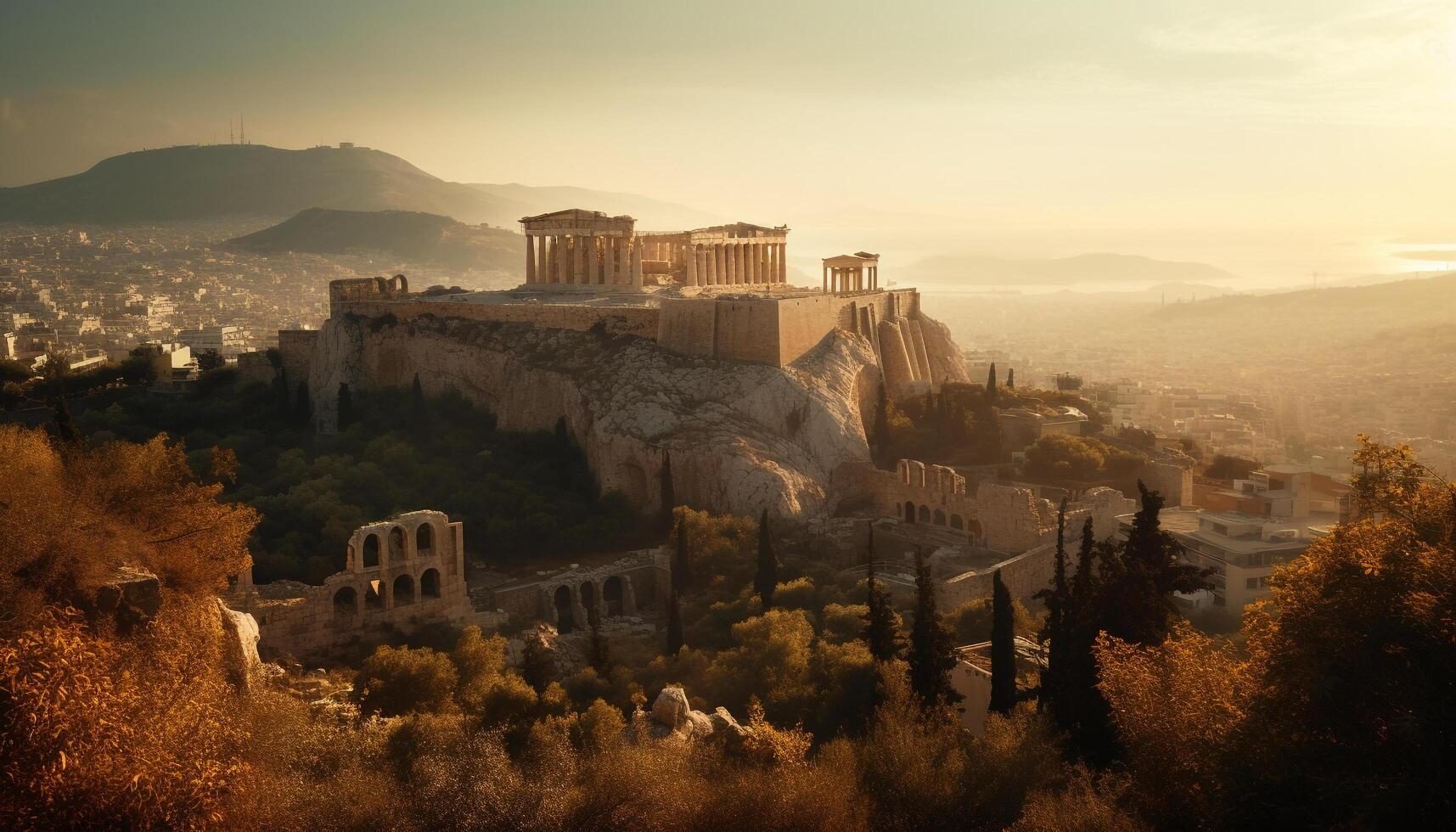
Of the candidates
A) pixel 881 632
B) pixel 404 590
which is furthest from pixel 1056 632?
pixel 404 590

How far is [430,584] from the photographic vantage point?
80.6 feet

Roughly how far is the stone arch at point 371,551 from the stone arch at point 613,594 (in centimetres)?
606

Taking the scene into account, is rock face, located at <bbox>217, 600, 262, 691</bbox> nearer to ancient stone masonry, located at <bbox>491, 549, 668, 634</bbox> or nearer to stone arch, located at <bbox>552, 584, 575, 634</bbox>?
ancient stone masonry, located at <bbox>491, 549, 668, 634</bbox>

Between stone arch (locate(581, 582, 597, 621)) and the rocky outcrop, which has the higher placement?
the rocky outcrop

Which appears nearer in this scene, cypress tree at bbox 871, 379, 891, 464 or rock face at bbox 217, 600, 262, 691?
rock face at bbox 217, 600, 262, 691

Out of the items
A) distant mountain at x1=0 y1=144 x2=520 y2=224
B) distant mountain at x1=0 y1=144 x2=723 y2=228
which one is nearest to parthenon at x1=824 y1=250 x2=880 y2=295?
distant mountain at x1=0 y1=144 x2=723 y2=228

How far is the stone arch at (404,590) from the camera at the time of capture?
23.8 metres

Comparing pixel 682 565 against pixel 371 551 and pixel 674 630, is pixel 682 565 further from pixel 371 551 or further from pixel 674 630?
pixel 371 551

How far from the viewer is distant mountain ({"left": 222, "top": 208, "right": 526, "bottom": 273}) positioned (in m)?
148

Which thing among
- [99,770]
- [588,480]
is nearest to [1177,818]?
[99,770]

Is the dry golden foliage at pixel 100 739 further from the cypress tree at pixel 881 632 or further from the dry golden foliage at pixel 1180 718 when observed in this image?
the cypress tree at pixel 881 632

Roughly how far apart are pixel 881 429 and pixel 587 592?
13359 millimetres

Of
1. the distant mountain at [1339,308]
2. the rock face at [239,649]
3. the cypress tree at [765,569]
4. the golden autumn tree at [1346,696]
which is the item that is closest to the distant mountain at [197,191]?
the distant mountain at [1339,308]

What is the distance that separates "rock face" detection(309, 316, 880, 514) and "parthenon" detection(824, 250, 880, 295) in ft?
19.9
